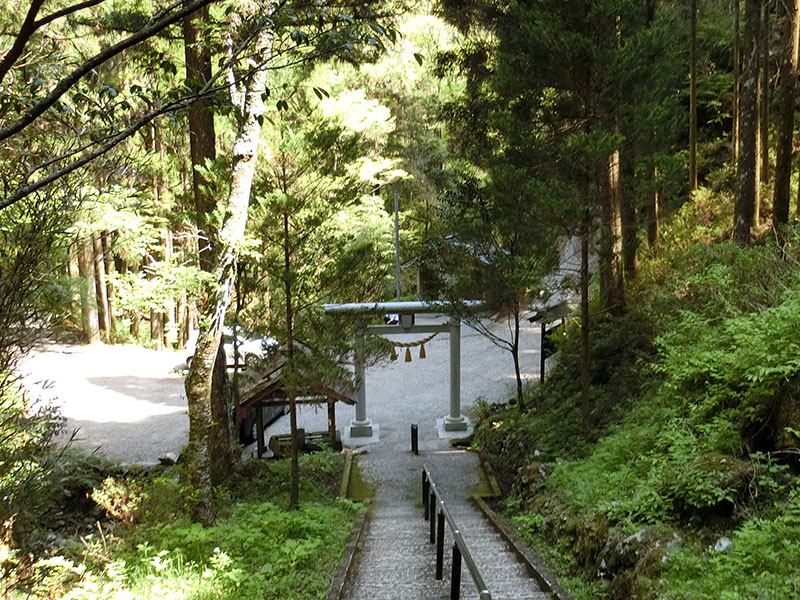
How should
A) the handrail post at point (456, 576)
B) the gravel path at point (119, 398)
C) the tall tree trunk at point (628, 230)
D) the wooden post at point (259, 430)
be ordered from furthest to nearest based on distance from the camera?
1. the gravel path at point (119, 398)
2. the wooden post at point (259, 430)
3. the tall tree trunk at point (628, 230)
4. the handrail post at point (456, 576)

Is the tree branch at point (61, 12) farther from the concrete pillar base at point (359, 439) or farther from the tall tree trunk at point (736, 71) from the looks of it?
the tall tree trunk at point (736, 71)

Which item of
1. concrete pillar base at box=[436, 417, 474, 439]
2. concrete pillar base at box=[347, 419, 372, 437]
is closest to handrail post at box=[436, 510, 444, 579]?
concrete pillar base at box=[436, 417, 474, 439]

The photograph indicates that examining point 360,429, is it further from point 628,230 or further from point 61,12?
point 61,12

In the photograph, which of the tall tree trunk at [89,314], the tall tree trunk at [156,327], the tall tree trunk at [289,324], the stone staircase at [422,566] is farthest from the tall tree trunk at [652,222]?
the tall tree trunk at [156,327]

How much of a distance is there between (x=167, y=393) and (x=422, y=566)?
46.7ft

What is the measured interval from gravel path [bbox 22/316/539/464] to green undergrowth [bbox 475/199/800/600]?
4918mm

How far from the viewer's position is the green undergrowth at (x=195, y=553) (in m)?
4.82

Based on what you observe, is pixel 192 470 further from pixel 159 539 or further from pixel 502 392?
pixel 502 392

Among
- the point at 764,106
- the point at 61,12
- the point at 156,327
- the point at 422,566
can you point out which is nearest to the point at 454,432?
the point at 422,566

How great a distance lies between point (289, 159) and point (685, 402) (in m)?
6.05

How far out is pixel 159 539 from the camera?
244 inches

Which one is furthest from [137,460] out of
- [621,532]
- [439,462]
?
[621,532]

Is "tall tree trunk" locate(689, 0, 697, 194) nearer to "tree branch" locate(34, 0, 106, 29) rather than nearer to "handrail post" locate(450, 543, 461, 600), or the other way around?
"handrail post" locate(450, 543, 461, 600)

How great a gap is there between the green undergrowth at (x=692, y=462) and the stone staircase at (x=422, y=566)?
0.49 metres
